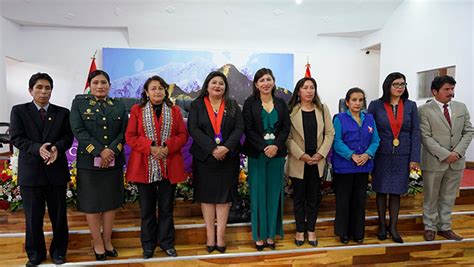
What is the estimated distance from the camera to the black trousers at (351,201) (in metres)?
2.45

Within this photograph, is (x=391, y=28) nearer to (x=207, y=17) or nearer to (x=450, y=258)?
(x=207, y=17)

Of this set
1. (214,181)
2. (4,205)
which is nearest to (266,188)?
(214,181)

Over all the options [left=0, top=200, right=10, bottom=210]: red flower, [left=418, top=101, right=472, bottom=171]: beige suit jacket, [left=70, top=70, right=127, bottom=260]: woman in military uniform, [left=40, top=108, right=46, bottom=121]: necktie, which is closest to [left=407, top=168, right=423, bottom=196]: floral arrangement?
[left=418, top=101, right=472, bottom=171]: beige suit jacket

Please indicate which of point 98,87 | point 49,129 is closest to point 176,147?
point 98,87

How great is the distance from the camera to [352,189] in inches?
97.9

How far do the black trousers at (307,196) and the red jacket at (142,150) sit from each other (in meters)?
0.90

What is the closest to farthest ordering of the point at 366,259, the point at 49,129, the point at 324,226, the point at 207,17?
the point at 49,129
the point at 366,259
the point at 324,226
the point at 207,17

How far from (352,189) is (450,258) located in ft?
3.57

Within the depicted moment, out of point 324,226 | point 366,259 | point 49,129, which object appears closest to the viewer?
point 49,129

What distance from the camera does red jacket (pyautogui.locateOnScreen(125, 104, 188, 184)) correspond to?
213 centimetres

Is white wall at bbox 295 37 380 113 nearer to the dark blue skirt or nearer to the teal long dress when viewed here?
the dark blue skirt

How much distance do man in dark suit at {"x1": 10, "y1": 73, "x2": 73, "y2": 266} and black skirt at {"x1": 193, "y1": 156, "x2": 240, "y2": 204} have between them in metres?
0.94

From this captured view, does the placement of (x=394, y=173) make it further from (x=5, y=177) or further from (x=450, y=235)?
(x=5, y=177)

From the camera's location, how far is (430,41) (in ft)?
20.1
